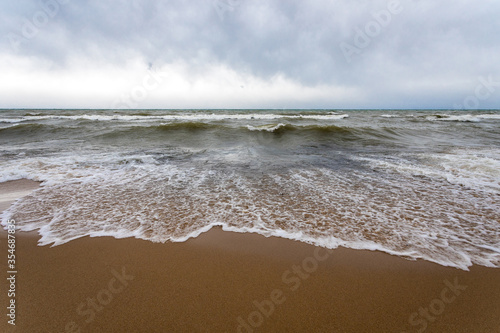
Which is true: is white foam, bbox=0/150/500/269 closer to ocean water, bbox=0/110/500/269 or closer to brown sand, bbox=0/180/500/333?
ocean water, bbox=0/110/500/269

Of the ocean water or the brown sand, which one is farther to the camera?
the ocean water

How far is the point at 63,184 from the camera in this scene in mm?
4418

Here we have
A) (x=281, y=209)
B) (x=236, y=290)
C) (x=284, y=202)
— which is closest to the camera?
(x=236, y=290)

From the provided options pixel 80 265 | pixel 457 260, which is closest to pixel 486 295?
pixel 457 260

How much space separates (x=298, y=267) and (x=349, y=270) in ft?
1.54

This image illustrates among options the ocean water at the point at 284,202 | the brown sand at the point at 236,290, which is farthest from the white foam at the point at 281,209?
the brown sand at the point at 236,290

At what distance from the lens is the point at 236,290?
1.91m

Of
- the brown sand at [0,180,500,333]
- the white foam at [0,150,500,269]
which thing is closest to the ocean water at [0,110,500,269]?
the white foam at [0,150,500,269]

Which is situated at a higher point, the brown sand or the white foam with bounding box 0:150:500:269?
the white foam with bounding box 0:150:500:269

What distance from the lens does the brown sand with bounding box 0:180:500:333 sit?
1.63m

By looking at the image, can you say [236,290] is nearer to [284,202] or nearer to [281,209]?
[281,209]

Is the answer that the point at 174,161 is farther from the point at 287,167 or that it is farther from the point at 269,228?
the point at 269,228

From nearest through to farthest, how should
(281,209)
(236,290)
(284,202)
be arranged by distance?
(236,290) → (281,209) → (284,202)

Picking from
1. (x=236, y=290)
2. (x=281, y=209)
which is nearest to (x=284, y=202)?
(x=281, y=209)
